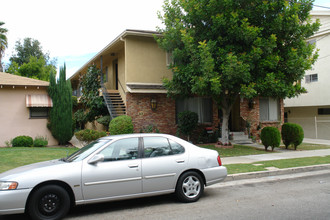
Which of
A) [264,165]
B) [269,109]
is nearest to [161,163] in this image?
[264,165]

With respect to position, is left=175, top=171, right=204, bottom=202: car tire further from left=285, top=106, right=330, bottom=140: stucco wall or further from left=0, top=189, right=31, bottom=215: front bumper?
left=285, top=106, right=330, bottom=140: stucco wall

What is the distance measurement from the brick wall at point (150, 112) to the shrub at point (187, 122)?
0.95 m

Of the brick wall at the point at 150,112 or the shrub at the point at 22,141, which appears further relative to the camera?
the brick wall at the point at 150,112

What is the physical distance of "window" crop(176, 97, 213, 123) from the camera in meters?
17.2

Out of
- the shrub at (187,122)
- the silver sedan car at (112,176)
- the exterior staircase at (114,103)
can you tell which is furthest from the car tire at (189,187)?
the exterior staircase at (114,103)

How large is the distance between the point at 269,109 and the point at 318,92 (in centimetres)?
544

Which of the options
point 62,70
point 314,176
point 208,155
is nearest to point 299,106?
point 314,176

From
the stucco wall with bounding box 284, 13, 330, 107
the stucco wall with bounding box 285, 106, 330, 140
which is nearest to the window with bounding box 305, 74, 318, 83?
the stucco wall with bounding box 284, 13, 330, 107

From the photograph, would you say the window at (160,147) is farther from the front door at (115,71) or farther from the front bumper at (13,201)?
the front door at (115,71)

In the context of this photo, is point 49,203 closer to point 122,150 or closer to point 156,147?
point 122,150

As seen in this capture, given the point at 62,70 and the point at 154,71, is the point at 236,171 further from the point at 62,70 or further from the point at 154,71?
the point at 62,70

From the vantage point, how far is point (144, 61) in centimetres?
1588

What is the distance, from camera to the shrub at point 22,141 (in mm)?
14633

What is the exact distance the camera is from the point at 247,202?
5.92m
